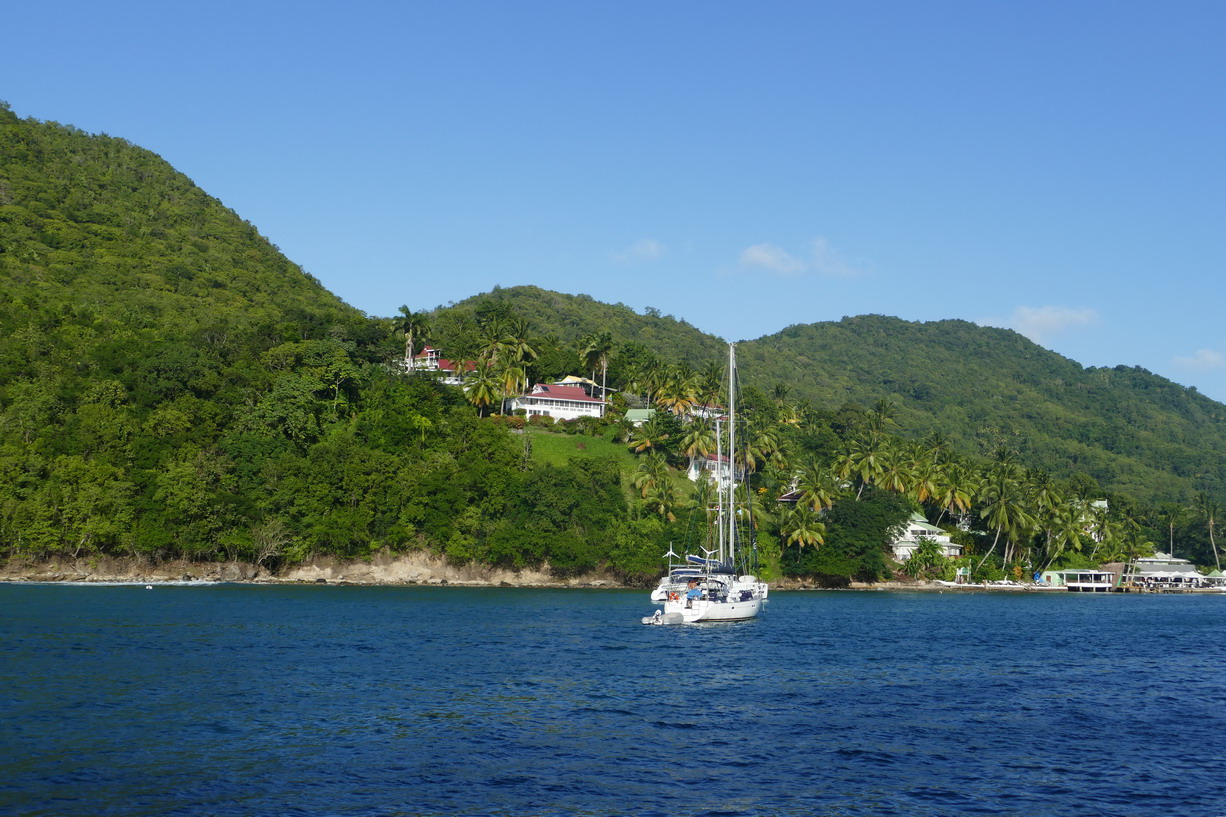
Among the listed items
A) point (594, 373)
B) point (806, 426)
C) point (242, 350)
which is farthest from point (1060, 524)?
point (242, 350)

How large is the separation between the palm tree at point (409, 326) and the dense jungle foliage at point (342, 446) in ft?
1.04

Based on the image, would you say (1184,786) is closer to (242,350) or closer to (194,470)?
(194,470)

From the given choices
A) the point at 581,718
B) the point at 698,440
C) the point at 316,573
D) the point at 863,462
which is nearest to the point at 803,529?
the point at 698,440

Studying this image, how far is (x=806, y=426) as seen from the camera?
535ft

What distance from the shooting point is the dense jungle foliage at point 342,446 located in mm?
98625

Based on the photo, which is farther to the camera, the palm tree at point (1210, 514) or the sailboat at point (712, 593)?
the palm tree at point (1210, 514)

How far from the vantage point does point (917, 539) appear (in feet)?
433

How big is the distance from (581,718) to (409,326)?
112 metres

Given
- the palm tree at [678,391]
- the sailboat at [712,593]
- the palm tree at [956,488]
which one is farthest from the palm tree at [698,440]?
the sailboat at [712,593]

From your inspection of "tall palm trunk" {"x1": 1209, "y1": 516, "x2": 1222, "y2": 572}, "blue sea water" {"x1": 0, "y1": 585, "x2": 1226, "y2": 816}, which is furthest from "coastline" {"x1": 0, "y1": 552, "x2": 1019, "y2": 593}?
"tall palm trunk" {"x1": 1209, "y1": 516, "x2": 1222, "y2": 572}

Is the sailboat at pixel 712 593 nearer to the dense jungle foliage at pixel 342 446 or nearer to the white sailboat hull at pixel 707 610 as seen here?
the white sailboat hull at pixel 707 610

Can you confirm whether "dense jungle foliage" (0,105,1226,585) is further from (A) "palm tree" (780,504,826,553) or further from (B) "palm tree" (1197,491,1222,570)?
(B) "palm tree" (1197,491,1222,570)

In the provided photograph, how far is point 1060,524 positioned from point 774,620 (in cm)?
8280

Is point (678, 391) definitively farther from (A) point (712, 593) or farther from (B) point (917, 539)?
(A) point (712, 593)
